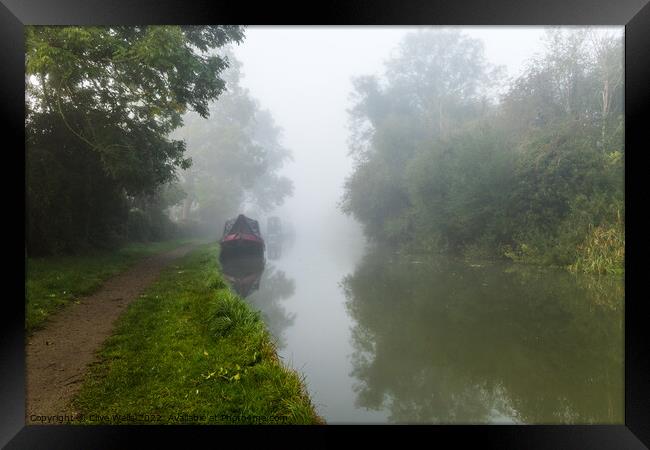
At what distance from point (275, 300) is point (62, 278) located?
370cm

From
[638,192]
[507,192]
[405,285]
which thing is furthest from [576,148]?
[638,192]

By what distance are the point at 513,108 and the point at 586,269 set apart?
6.11 m

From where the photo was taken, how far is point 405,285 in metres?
8.12

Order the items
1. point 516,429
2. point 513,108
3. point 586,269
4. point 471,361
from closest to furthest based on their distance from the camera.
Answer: point 516,429 → point 471,361 → point 586,269 → point 513,108

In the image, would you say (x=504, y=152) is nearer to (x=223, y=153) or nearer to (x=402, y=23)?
(x=402, y=23)

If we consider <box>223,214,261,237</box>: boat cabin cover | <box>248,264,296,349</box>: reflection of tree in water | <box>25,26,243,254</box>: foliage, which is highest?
<box>25,26,243,254</box>: foliage

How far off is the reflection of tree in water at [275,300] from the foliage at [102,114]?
3.50 m

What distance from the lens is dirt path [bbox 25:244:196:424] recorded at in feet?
8.20

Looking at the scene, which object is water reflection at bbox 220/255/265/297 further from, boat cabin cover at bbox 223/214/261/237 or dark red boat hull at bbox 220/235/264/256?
boat cabin cover at bbox 223/214/261/237

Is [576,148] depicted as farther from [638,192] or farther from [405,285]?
[638,192]

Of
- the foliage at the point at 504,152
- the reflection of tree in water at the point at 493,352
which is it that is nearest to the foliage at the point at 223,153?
the foliage at the point at 504,152

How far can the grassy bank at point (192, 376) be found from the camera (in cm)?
238

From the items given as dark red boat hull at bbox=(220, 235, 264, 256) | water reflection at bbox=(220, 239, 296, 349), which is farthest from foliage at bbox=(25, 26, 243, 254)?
dark red boat hull at bbox=(220, 235, 264, 256)

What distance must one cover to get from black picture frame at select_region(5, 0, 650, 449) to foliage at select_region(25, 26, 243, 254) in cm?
228
